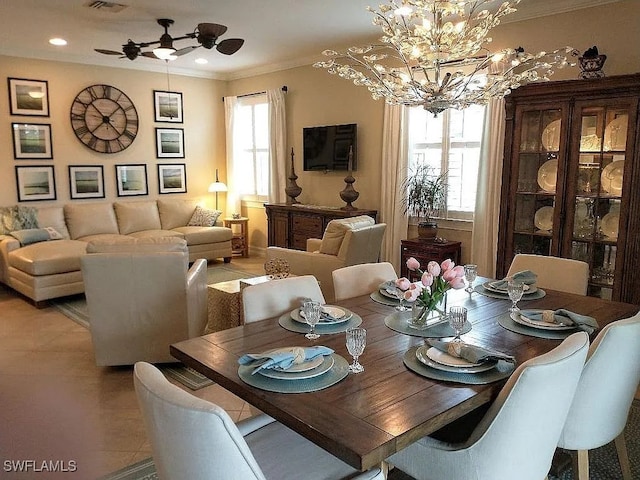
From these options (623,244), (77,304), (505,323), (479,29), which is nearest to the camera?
(505,323)

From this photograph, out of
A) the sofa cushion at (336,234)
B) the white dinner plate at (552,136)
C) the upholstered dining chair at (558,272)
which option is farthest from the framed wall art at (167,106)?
the upholstered dining chair at (558,272)

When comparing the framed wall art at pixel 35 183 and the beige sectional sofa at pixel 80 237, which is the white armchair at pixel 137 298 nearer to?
the beige sectional sofa at pixel 80 237

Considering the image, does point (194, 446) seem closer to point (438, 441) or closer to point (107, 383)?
point (438, 441)

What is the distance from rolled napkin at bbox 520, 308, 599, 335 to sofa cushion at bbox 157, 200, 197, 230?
5.78 m

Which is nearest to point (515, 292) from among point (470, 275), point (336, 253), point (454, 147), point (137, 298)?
point (470, 275)

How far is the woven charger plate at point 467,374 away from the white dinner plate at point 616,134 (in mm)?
2700

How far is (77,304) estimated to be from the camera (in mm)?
5223

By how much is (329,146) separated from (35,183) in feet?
12.2

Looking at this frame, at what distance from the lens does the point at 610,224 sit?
3.83 m

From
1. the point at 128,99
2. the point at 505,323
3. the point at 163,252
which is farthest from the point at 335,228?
the point at 128,99

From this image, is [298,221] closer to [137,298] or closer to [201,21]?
[201,21]

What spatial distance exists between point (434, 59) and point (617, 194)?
1.99 metres

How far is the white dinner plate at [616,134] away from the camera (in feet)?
12.0

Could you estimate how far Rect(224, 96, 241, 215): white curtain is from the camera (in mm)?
7895
